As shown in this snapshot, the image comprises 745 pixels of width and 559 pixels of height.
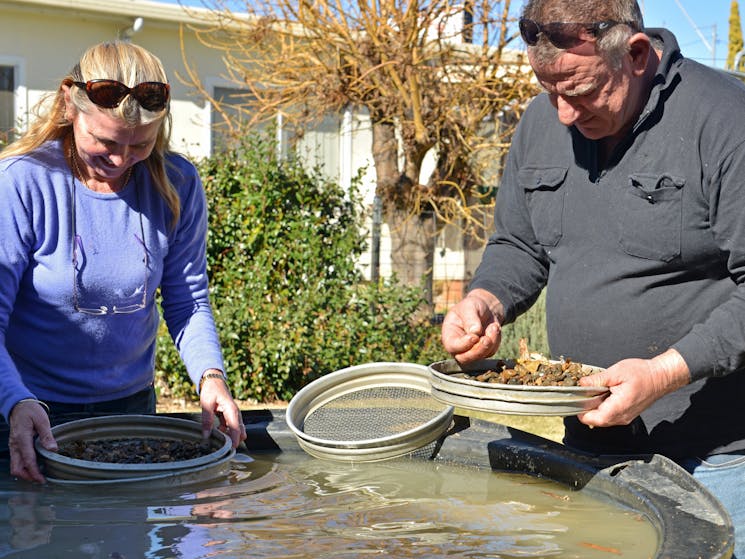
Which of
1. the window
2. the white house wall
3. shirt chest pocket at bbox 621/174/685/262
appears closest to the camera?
shirt chest pocket at bbox 621/174/685/262

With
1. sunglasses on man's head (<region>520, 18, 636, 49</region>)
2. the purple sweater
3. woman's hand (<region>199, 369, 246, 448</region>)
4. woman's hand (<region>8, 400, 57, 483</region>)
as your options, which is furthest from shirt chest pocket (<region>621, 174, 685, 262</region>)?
woman's hand (<region>8, 400, 57, 483</region>)

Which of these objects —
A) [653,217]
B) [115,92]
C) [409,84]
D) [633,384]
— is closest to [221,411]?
[115,92]

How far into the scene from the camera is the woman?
2.48m

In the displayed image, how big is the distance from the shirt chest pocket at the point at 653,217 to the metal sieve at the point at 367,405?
29.9 inches

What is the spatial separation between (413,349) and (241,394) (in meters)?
1.38

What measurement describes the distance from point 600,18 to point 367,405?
54.7 inches

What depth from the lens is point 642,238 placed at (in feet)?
7.57

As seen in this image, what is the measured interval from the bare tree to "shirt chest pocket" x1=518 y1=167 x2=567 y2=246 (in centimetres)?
505

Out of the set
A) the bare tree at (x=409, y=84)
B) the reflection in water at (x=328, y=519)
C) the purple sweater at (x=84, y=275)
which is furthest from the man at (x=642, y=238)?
the bare tree at (x=409, y=84)

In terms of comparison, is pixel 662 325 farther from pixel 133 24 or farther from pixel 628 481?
pixel 133 24

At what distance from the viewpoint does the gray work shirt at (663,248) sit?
2.16 meters

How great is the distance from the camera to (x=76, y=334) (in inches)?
104

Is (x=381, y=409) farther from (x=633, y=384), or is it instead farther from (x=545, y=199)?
(x=633, y=384)

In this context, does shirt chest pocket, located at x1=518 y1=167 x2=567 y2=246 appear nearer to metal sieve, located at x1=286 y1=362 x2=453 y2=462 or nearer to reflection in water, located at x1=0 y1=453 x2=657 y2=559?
metal sieve, located at x1=286 y1=362 x2=453 y2=462
